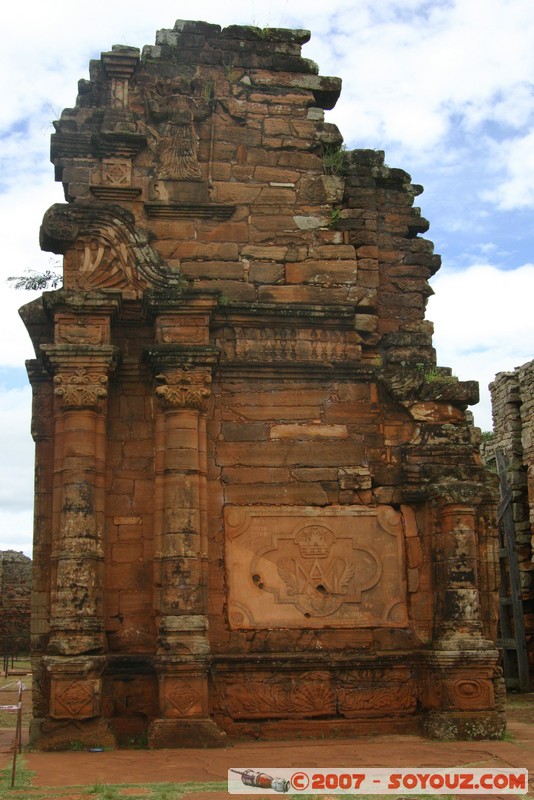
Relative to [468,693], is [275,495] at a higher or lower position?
higher

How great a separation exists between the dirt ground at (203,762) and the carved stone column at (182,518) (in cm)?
46

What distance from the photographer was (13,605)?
25.4 m

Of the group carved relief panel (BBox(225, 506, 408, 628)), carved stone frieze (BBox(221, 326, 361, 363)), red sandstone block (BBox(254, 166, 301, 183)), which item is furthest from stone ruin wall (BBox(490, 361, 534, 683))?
red sandstone block (BBox(254, 166, 301, 183))

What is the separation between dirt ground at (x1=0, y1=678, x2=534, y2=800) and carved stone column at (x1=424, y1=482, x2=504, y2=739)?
28 centimetres

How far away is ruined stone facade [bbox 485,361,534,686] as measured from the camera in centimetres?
1864

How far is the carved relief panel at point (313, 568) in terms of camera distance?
1035cm

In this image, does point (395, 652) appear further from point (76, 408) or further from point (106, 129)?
point (106, 129)

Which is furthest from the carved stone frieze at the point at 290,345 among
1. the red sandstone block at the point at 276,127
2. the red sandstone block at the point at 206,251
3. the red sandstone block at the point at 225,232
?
the red sandstone block at the point at 276,127

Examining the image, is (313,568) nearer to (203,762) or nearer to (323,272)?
(203,762)

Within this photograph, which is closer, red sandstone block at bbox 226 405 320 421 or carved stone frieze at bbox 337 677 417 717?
carved stone frieze at bbox 337 677 417 717

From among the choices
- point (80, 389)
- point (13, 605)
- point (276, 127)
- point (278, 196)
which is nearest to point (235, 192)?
point (278, 196)

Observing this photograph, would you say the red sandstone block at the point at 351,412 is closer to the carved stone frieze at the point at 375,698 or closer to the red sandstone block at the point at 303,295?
the red sandstone block at the point at 303,295

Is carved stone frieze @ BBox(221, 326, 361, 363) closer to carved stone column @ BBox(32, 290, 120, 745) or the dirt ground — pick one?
carved stone column @ BBox(32, 290, 120, 745)

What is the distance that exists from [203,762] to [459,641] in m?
3.09
